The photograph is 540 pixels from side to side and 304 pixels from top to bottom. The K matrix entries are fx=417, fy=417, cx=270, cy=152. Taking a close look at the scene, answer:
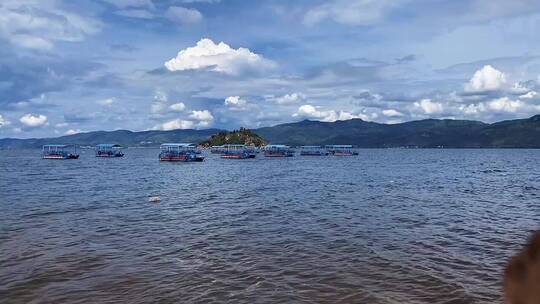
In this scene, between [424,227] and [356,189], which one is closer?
[424,227]

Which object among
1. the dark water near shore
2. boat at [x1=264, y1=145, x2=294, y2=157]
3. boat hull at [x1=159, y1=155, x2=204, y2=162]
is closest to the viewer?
the dark water near shore

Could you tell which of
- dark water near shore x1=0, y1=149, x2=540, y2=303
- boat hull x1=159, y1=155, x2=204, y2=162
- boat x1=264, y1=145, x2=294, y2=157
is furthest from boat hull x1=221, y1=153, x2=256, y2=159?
dark water near shore x1=0, y1=149, x2=540, y2=303

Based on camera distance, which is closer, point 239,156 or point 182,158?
point 182,158

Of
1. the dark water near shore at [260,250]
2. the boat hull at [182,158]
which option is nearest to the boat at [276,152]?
the boat hull at [182,158]

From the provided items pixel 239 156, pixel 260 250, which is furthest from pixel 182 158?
pixel 260 250

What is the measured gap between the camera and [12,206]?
39.3 m

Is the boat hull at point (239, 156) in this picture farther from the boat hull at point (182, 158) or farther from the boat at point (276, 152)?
the boat hull at point (182, 158)

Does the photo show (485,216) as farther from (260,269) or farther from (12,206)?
(12,206)

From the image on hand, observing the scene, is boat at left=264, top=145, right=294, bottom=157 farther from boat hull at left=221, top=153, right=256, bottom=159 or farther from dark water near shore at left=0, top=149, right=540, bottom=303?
dark water near shore at left=0, top=149, right=540, bottom=303

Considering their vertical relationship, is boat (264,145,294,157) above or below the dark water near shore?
above

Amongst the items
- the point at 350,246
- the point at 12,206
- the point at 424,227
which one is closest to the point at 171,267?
the point at 350,246

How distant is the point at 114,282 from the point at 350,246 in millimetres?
11825

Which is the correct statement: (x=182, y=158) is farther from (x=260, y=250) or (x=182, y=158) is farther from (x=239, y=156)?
(x=260, y=250)

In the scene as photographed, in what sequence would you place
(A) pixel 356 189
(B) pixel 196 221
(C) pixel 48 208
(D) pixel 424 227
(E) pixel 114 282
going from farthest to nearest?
(A) pixel 356 189 < (C) pixel 48 208 < (B) pixel 196 221 < (D) pixel 424 227 < (E) pixel 114 282
